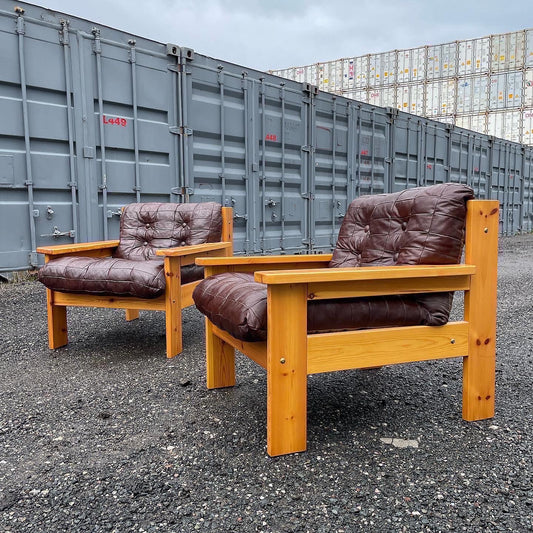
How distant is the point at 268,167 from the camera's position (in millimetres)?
6137

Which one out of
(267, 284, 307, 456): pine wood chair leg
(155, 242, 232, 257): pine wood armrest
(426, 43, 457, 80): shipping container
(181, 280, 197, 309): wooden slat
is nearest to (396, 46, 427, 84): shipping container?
(426, 43, 457, 80): shipping container

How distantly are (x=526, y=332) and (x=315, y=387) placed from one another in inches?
67.8

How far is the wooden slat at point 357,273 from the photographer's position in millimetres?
1539

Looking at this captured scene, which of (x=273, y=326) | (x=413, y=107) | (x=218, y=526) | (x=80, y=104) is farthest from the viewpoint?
(x=413, y=107)

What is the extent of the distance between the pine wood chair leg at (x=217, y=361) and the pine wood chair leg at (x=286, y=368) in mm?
641

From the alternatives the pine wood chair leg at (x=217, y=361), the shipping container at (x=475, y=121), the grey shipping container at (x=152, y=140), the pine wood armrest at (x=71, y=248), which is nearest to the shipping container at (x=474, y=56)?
the shipping container at (x=475, y=121)

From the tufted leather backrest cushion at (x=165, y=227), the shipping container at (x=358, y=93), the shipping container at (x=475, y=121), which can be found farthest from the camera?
the shipping container at (x=358, y=93)

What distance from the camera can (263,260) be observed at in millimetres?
2326

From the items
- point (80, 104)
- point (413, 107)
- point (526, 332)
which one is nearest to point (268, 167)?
point (80, 104)

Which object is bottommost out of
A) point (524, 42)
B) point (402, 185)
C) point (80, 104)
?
point (402, 185)

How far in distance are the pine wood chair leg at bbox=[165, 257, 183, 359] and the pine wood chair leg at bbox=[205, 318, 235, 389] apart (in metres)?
0.54

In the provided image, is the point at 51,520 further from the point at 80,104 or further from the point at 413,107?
the point at 413,107

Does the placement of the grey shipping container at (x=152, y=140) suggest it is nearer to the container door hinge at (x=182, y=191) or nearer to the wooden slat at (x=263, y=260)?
the container door hinge at (x=182, y=191)

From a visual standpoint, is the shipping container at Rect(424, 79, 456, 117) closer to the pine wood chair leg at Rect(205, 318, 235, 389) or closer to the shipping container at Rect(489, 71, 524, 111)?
the shipping container at Rect(489, 71, 524, 111)
